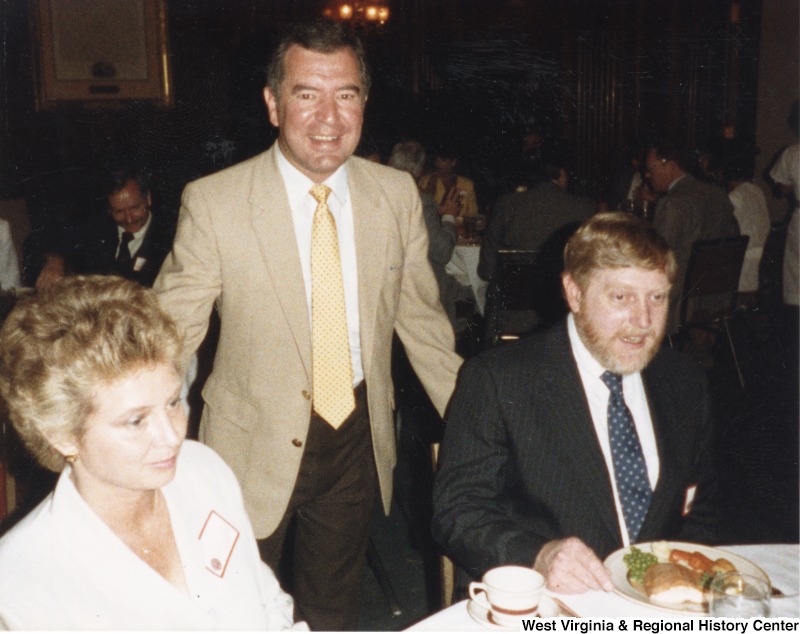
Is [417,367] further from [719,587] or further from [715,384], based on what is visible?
[715,384]

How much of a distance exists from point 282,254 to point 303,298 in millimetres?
121

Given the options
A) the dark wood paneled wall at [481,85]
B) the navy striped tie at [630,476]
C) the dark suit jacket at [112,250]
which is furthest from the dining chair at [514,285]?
the dark wood paneled wall at [481,85]

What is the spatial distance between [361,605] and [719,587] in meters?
2.05

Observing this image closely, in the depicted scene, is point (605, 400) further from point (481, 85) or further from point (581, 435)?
point (481, 85)

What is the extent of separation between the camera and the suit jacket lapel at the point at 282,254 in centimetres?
204

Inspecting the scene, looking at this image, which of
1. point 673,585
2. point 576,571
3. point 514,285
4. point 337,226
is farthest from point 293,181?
point 514,285

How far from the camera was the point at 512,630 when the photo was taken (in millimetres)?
1265

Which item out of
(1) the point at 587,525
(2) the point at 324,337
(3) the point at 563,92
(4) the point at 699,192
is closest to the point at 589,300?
(1) the point at 587,525

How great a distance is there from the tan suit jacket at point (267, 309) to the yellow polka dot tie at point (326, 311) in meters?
0.04

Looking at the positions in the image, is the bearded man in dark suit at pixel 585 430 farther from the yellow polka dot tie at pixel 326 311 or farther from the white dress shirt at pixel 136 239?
the white dress shirt at pixel 136 239

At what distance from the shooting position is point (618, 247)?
1812 millimetres

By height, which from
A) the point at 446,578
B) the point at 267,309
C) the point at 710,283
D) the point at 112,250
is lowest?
the point at 446,578

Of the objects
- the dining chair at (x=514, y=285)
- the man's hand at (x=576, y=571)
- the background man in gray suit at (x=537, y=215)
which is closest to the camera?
the man's hand at (x=576, y=571)

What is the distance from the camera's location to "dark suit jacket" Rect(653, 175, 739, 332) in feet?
16.3
